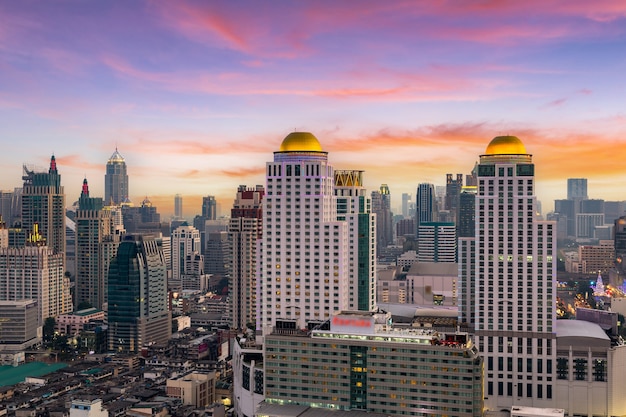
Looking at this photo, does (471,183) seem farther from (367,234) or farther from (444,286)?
(367,234)

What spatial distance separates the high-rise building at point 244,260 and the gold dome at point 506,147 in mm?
48746

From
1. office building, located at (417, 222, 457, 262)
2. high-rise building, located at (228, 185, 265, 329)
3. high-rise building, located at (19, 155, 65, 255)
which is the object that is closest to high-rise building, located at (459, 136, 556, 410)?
high-rise building, located at (228, 185, 265, 329)

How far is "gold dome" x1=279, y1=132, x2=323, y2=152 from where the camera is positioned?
246ft

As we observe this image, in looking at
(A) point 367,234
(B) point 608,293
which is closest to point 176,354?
(A) point 367,234

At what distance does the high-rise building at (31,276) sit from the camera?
14238cm

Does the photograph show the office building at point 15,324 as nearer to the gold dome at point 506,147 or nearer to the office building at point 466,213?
the gold dome at point 506,147

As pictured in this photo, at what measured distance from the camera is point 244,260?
384ft

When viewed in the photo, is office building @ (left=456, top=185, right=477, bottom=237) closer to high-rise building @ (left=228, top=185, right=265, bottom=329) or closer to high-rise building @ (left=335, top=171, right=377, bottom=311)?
high-rise building @ (left=228, top=185, right=265, bottom=329)

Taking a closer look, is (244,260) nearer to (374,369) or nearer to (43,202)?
(374,369)

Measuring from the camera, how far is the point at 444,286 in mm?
135000

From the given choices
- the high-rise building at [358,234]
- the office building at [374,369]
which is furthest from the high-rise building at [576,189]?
the office building at [374,369]

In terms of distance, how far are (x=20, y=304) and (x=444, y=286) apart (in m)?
78.5

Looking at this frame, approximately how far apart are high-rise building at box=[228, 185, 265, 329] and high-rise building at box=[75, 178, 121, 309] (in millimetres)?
49359

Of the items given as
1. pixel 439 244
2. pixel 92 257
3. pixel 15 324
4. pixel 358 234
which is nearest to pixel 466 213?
pixel 439 244
